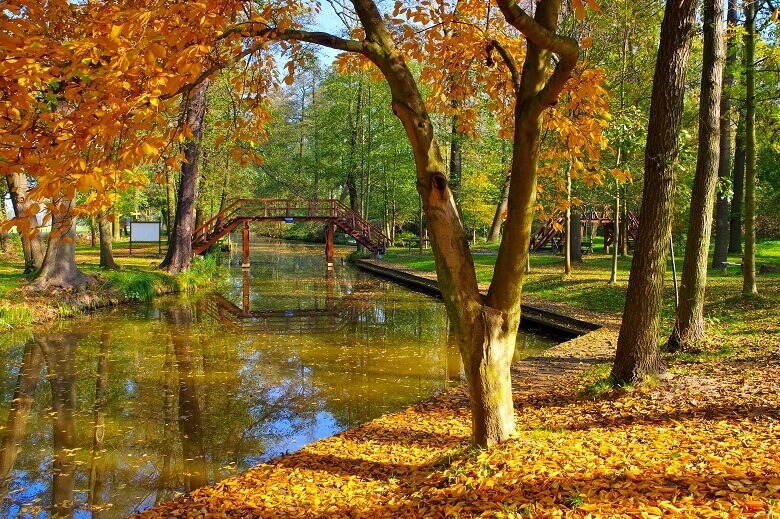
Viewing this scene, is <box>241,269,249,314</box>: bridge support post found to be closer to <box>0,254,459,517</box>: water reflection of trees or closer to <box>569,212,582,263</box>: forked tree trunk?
<box>0,254,459,517</box>: water reflection of trees

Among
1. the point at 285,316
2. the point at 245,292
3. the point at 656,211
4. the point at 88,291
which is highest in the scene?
the point at 656,211

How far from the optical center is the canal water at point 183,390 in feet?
18.7

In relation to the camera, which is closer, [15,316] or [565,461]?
[565,461]

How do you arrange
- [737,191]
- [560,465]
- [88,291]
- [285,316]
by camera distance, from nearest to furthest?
[560,465]
[285,316]
[88,291]
[737,191]

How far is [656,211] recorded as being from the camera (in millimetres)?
5984

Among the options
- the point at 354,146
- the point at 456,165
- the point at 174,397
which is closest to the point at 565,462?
the point at 174,397

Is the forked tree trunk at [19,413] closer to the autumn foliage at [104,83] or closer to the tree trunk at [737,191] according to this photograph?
the autumn foliage at [104,83]

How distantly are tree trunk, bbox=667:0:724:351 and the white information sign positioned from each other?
22.8m

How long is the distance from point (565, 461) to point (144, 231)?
24921 millimetres

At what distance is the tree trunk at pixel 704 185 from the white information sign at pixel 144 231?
22.8m

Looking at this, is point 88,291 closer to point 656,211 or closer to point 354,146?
point 656,211

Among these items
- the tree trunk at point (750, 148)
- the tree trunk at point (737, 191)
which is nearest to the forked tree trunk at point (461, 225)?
the tree trunk at point (750, 148)

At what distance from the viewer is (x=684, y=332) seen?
772 centimetres

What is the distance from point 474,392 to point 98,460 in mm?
4192
